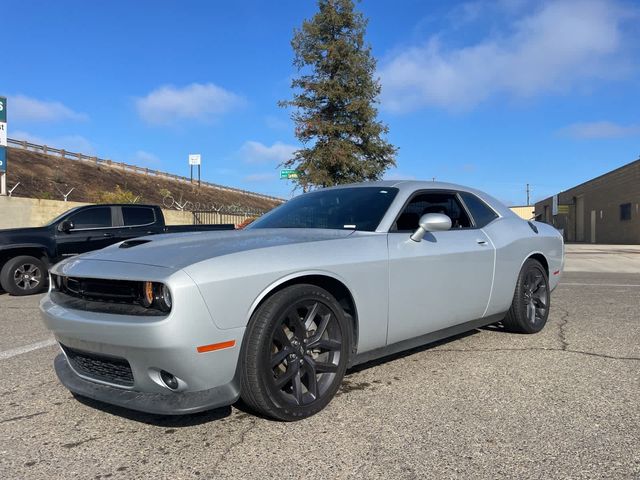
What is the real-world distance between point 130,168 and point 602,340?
65.4 m

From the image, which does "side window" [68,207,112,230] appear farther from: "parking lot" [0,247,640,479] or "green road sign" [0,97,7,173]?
"green road sign" [0,97,7,173]

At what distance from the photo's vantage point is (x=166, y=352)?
2.69 m

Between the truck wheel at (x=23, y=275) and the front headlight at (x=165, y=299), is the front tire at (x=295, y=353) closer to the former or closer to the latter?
the front headlight at (x=165, y=299)

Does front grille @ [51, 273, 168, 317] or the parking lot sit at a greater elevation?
front grille @ [51, 273, 168, 317]

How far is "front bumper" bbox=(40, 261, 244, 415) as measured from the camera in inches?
106

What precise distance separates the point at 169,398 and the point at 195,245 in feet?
3.01

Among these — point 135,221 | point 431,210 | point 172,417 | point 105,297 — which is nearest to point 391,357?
point 431,210

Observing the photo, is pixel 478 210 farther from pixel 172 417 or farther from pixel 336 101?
pixel 336 101

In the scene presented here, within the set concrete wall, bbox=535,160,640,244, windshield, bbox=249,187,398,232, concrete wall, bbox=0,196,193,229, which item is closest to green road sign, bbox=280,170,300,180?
concrete wall, bbox=0,196,193,229

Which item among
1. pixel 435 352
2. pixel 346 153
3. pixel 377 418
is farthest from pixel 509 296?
pixel 346 153

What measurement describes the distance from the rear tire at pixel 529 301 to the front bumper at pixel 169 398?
3.22 m

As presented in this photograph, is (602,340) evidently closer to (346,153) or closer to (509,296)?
(509,296)

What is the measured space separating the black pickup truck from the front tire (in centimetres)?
587

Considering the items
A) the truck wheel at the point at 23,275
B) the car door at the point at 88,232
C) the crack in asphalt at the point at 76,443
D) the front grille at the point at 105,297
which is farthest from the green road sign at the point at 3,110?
the crack in asphalt at the point at 76,443
